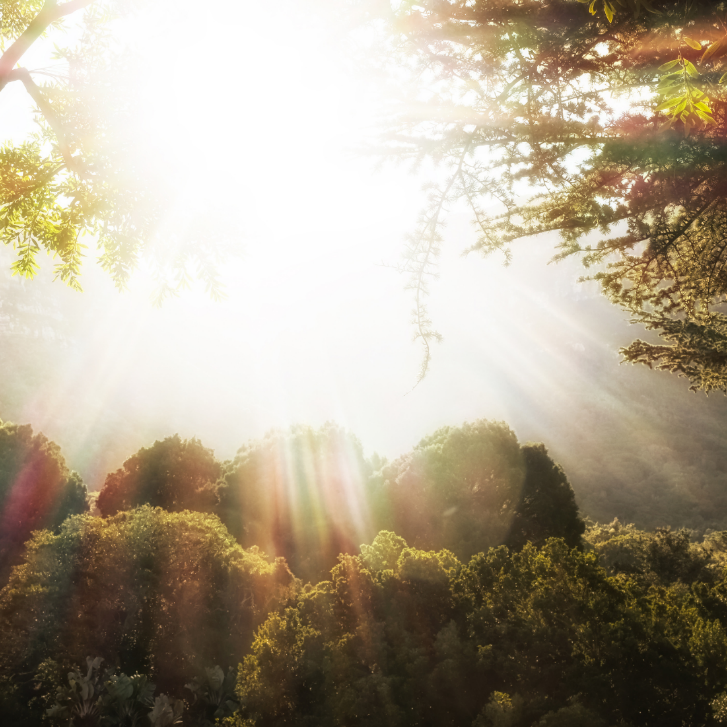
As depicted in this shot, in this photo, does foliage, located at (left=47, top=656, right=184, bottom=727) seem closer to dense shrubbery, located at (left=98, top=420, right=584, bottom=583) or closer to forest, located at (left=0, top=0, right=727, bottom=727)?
forest, located at (left=0, top=0, right=727, bottom=727)

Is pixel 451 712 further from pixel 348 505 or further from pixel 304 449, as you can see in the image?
pixel 304 449

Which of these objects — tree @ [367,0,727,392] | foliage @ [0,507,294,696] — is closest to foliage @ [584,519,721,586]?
foliage @ [0,507,294,696]

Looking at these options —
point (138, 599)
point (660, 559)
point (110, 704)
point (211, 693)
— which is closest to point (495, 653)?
point (211, 693)

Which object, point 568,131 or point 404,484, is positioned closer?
point 568,131

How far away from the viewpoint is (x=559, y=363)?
11200 cm

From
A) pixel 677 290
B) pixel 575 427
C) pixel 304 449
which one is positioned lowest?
pixel 575 427

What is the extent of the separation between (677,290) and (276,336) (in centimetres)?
14395

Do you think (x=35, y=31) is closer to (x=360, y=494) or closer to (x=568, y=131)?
(x=568, y=131)

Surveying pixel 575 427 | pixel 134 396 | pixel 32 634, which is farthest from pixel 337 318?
pixel 32 634

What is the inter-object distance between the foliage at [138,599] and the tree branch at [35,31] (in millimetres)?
17201

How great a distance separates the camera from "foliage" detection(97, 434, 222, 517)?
27.5 meters

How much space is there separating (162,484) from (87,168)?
2707 centimetres

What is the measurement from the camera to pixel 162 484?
27812 millimetres

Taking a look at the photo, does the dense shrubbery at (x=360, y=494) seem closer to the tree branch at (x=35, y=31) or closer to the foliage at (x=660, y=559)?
the foliage at (x=660, y=559)
